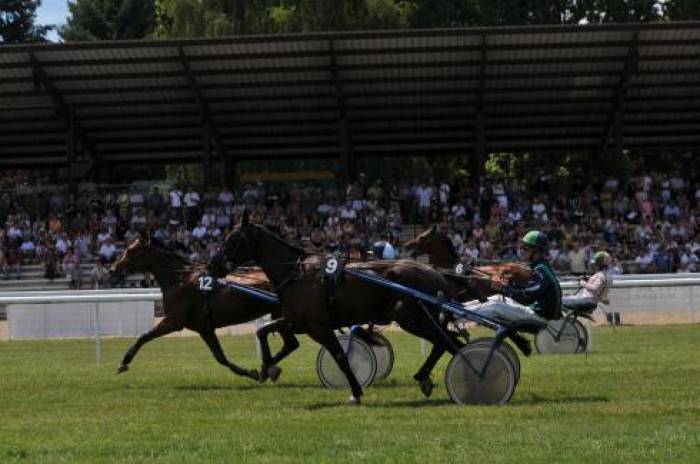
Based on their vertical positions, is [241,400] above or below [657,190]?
below

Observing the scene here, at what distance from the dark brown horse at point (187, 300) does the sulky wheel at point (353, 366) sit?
1972mm

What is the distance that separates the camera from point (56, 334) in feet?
87.3

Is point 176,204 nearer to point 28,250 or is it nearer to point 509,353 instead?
point 28,250

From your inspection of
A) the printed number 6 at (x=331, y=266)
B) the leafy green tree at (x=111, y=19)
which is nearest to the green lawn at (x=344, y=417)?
the printed number 6 at (x=331, y=266)

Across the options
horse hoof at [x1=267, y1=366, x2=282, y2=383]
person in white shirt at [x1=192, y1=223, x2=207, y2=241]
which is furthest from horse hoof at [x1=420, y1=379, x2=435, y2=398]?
person in white shirt at [x1=192, y1=223, x2=207, y2=241]

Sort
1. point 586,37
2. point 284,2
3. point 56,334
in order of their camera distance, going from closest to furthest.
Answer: point 56,334 → point 586,37 → point 284,2

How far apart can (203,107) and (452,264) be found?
1825 cm

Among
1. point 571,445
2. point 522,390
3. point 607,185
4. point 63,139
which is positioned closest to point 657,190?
point 607,185

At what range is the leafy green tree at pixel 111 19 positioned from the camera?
194 ft

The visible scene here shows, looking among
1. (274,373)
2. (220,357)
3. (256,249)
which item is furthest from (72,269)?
(256,249)

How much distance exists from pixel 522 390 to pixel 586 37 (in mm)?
21171

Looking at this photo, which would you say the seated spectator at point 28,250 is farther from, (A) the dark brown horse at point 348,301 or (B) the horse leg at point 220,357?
(A) the dark brown horse at point 348,301

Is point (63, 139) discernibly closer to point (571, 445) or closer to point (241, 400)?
point (241, 400)

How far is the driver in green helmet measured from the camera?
40.0ft
